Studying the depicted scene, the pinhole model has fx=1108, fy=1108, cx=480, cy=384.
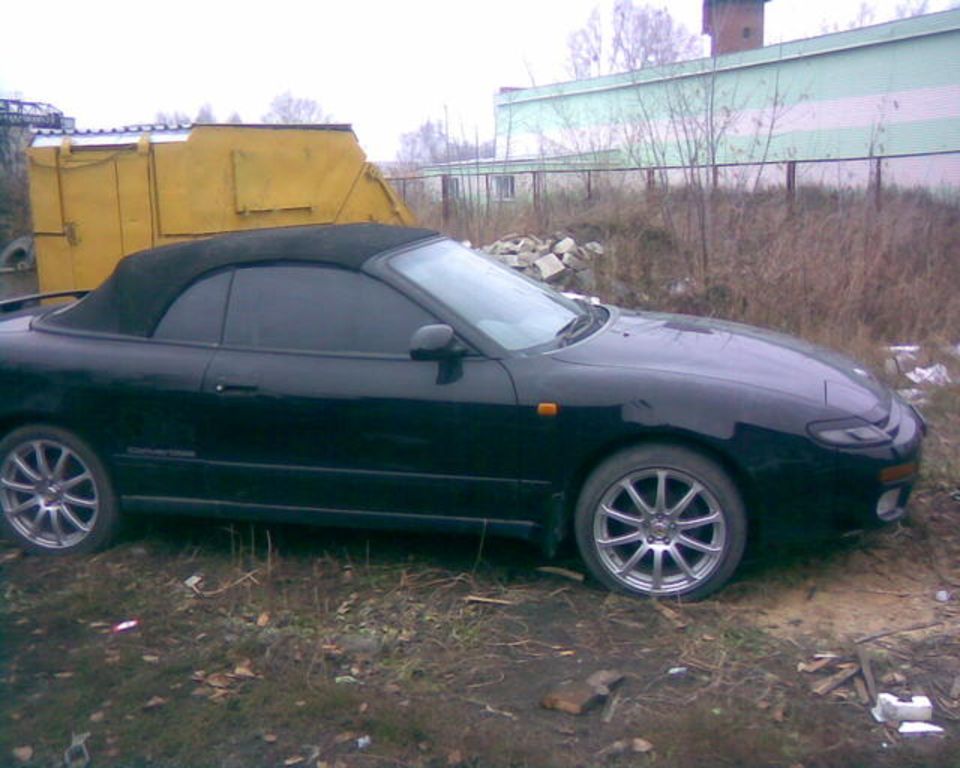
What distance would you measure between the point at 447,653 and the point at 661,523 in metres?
1.05

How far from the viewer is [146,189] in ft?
33.0

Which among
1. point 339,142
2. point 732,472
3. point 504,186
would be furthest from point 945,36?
point 732,472

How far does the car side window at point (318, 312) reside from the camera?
4969mm

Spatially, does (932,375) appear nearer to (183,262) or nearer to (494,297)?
(494,297)

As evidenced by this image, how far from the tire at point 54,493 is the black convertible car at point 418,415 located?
11mm

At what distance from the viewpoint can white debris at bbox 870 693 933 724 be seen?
3.70 m

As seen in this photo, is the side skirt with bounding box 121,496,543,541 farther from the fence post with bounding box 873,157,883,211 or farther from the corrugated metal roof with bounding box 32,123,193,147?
the fence post with bounding box 873,157,883,211

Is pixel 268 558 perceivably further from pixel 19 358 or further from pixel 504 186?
pixel 504 186

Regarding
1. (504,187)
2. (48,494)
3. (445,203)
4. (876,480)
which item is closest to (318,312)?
(48,494)

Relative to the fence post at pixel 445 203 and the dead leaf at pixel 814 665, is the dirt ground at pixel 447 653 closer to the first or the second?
the dead leaf at pixel 814 665

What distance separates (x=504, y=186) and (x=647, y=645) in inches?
513

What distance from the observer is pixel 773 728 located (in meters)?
3.66

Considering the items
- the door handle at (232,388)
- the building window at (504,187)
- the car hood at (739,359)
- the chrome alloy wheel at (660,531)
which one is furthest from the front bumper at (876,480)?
the building window at (504,187)

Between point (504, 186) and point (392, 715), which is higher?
point (504, 186)
